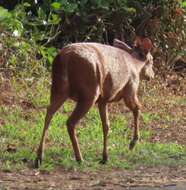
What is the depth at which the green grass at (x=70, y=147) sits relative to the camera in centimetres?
883

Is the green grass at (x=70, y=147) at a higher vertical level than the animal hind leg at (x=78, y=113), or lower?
lower

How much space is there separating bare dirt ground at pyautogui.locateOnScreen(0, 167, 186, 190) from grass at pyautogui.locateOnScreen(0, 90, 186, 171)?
22cm

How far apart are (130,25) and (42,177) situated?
7.68m

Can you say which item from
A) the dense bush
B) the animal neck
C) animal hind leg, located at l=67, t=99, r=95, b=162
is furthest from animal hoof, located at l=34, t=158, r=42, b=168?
the dense bush

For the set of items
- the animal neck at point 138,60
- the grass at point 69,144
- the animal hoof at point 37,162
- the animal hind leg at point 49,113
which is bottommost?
the grass at point 69,144

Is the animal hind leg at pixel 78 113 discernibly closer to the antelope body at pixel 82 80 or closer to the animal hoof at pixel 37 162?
the antelope body at pixel 82 80

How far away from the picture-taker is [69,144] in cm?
990

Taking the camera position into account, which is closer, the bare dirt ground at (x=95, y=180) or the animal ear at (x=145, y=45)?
the bare dirt ground at (x=95, y=180)

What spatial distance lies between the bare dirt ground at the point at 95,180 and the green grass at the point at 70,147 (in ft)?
0.75

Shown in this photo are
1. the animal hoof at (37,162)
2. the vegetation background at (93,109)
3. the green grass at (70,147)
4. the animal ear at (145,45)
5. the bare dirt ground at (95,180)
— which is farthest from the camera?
the animal ear at (145,45)

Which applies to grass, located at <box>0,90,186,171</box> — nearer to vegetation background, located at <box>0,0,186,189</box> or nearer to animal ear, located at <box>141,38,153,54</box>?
vegetation background, located at <box>0,0,186,189</box>

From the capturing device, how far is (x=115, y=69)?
9086 millimetres

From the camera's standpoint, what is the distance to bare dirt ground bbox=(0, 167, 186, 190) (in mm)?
7695

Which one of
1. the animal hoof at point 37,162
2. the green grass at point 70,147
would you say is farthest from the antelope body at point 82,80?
the green grass at point 70,147
